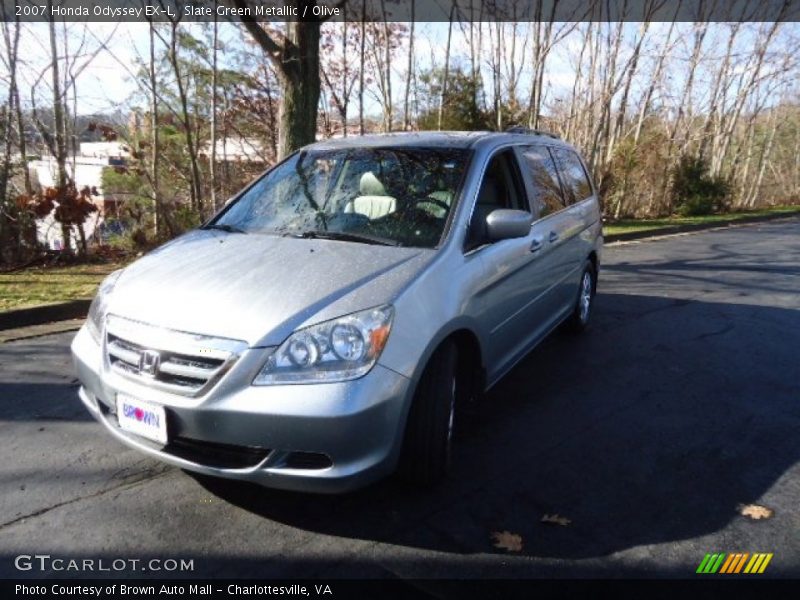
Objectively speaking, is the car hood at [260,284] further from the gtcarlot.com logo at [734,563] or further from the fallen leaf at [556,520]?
the gtcarlot.com logo at [734,563]

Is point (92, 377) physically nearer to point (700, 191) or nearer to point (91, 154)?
point (91, 154)

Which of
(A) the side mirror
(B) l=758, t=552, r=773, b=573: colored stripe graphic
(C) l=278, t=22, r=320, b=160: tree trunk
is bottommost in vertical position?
(B) l=758, t=552, r=773, b=573: colored stripe graphic

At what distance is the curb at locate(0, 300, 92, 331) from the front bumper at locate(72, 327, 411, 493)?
399 cm

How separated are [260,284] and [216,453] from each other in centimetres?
72

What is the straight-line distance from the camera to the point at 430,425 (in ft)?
8.45

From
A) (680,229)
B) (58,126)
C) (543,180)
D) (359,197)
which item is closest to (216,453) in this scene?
(359,197)

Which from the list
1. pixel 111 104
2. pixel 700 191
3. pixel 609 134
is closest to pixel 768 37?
pixel 700 191

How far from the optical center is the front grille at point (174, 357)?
2.22 m

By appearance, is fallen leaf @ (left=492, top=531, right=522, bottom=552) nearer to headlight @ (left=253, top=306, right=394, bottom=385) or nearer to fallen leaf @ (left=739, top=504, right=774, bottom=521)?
headlight @ (left=253, top=306, right=394, bottom=385)

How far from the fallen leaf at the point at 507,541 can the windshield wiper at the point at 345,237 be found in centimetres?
146

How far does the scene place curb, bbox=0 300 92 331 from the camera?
215 inches

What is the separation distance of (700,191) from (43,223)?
797 inches

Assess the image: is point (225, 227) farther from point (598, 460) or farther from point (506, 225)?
point (598, 460)

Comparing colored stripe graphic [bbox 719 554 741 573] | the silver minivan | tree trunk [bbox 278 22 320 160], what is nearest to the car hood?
the silver minivan
